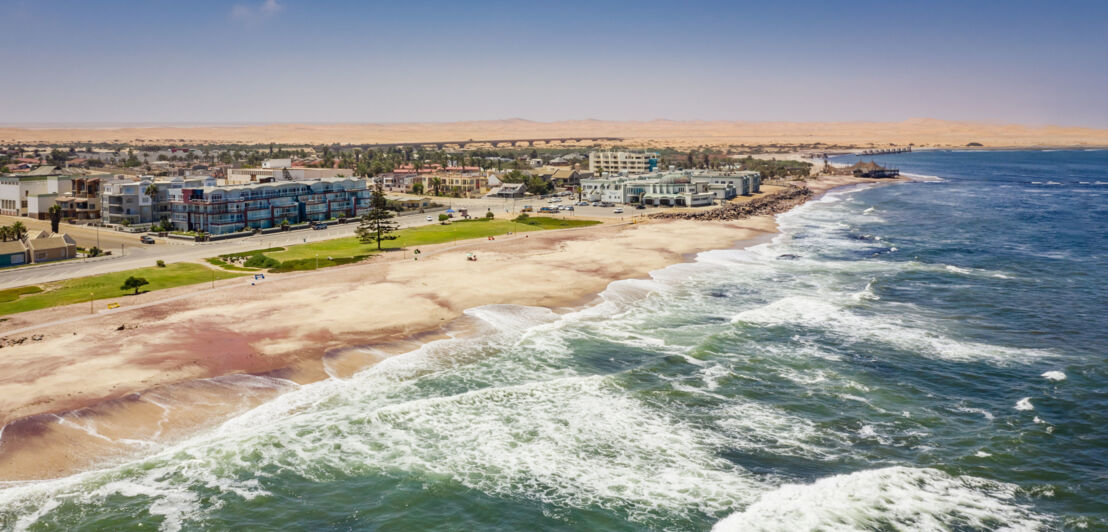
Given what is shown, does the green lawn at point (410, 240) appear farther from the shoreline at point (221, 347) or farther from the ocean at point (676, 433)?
the ocean at point (676, 433)

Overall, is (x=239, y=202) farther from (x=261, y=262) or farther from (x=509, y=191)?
(x=509, y=191)

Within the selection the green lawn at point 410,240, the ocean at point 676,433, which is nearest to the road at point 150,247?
the green lawn at point 410,240

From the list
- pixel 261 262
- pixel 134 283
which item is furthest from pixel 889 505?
pixel 261 262

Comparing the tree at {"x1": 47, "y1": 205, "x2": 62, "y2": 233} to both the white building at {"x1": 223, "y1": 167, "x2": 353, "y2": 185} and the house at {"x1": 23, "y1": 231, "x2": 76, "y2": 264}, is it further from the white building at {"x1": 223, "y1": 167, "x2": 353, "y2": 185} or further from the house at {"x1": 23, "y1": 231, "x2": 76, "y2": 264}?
the white building at {"x1": 223, "y1": 167, "x2": 353, "y2": 185}

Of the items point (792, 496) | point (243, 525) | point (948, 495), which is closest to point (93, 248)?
point (243, 525)

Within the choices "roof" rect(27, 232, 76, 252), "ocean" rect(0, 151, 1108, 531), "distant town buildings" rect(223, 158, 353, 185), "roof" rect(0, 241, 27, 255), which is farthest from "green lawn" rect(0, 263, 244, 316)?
"distant town buildings" rect(223, 158, 353, 185)

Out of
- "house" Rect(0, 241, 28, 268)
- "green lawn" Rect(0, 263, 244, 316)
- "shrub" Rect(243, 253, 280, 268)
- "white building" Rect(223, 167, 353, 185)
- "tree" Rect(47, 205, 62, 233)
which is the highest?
"white building" Rect(223, 167, 353, 185)

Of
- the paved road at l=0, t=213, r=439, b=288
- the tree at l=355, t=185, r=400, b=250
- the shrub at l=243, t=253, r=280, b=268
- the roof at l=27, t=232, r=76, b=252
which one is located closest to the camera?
the paved road at l=0, t=213, r=439, b=288

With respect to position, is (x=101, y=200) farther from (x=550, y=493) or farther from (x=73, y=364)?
(x=550, y=493)

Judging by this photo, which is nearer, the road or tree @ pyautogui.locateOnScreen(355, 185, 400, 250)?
the road
